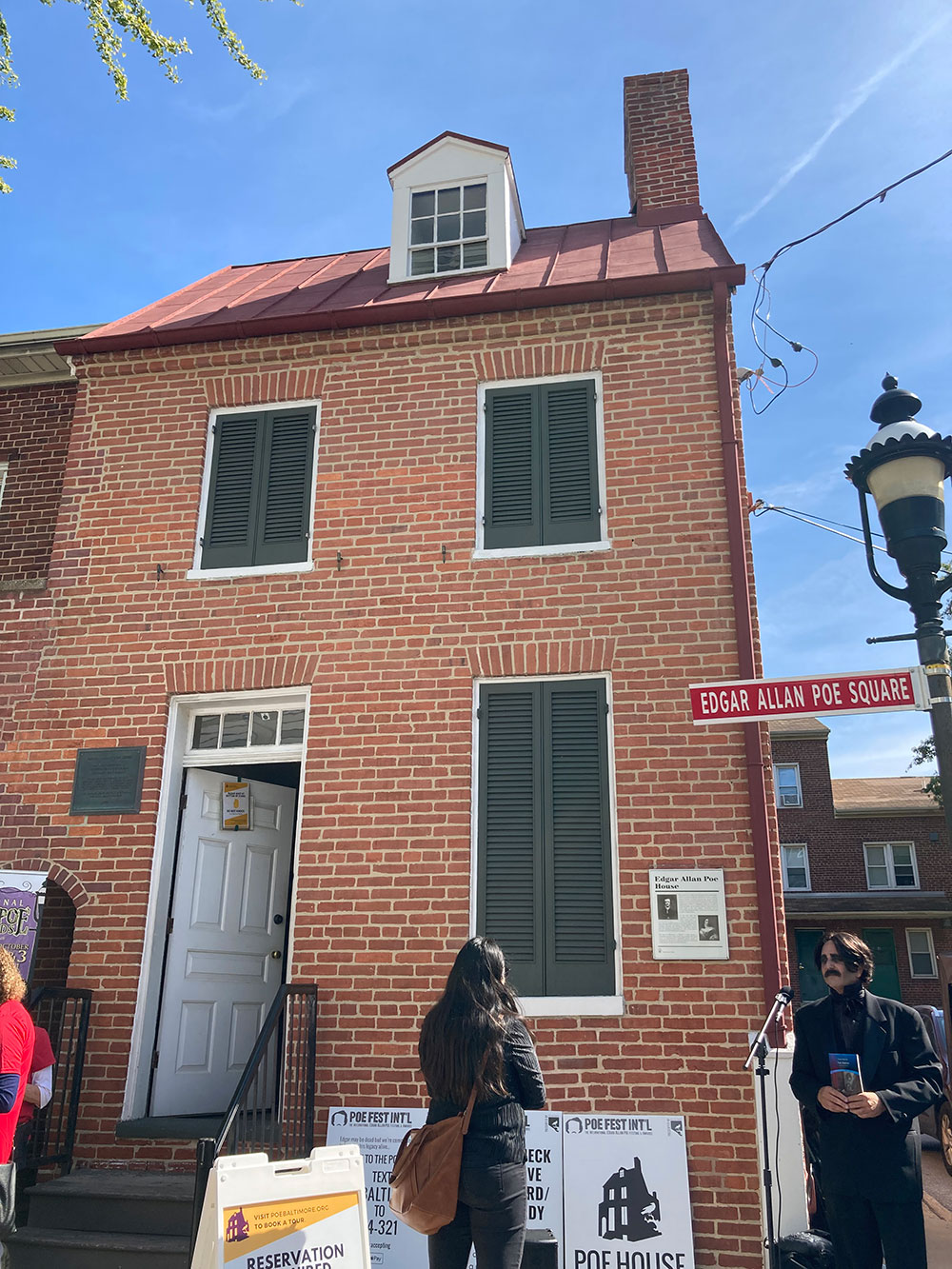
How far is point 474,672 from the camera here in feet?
23.4

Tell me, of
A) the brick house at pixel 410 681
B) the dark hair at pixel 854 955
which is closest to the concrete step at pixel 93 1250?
the brick house at pixel 410 681

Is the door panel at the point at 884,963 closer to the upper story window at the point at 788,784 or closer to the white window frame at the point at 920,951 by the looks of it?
the white window frame at the point at 920,951

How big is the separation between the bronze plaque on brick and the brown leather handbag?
4238mm

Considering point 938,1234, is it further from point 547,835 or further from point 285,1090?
point 285,1090

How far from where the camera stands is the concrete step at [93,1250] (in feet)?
18.1

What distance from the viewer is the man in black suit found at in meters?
3.99

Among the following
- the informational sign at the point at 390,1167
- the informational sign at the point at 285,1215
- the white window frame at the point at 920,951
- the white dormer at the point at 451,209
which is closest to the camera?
the informational sign at the point at 285,1215

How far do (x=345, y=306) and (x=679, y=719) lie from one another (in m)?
4.39

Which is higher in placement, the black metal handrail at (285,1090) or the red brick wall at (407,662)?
the red brick wall at (407,662)

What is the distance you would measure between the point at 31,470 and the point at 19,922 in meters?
4.36

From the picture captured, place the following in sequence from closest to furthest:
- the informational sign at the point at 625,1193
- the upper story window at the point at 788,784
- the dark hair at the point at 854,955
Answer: the dark hair at the point at 854,955 → the informational sign at the point at 625,1193 → the upper story window at the point at 788,784

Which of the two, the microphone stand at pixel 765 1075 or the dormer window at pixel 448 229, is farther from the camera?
the dormer window at pixel 448 229

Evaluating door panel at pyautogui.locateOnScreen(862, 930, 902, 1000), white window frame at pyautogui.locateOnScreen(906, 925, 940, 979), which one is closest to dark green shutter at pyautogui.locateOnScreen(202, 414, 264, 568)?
door panel at pyautogui.locateOnScreen(862, 930, 902, 1000)

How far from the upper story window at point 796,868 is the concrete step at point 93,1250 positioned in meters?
26.3
